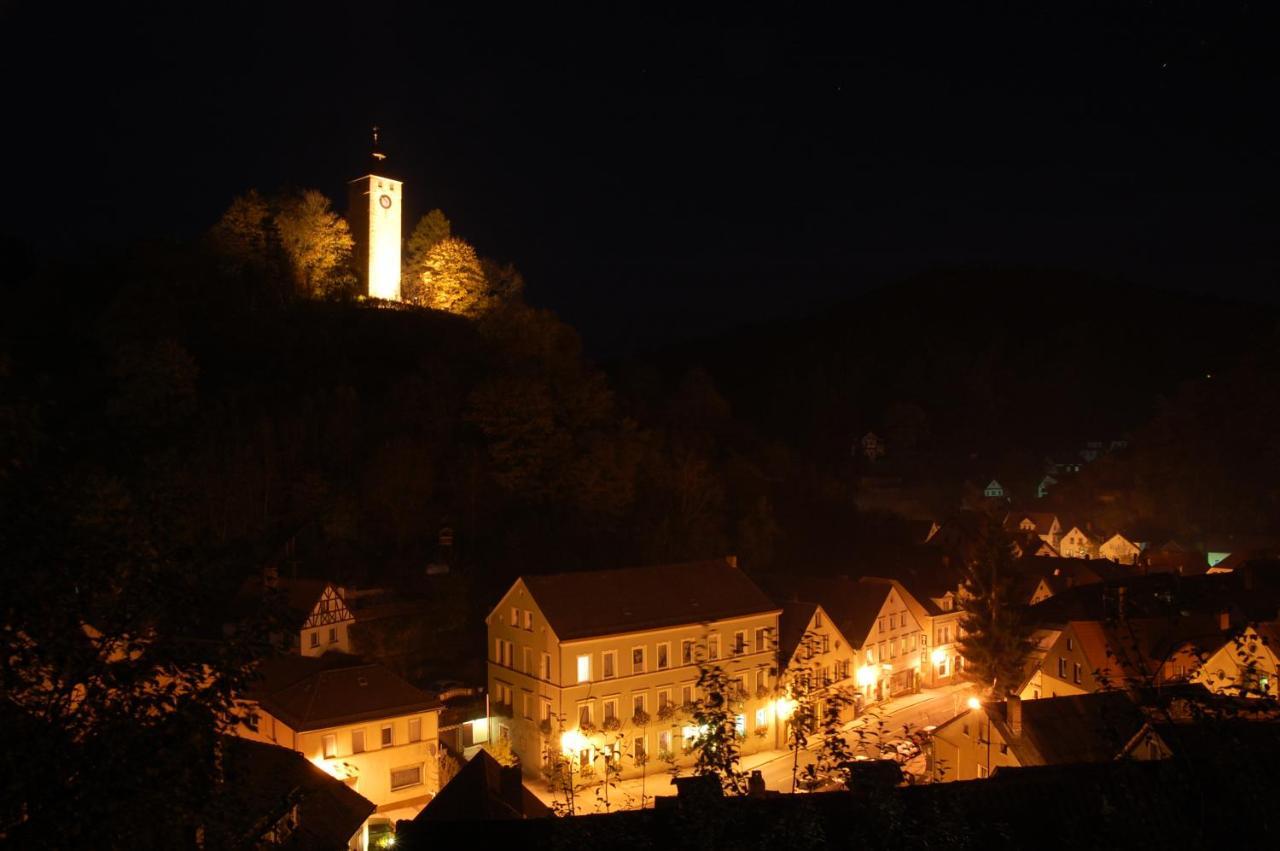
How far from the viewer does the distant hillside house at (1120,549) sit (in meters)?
51.5

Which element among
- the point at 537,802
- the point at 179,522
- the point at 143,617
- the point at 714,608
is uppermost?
the point at 714,608

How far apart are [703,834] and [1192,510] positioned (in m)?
62.8

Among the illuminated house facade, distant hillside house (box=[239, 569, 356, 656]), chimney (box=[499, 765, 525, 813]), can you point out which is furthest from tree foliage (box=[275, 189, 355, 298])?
chimney (box=[499, 765, 525, 813])

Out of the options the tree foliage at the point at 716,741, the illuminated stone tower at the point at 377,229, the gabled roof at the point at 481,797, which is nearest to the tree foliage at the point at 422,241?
the illuminated stone tower at the point at 377,229

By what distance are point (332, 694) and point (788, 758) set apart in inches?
473

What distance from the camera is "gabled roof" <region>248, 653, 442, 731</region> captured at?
19938 mm

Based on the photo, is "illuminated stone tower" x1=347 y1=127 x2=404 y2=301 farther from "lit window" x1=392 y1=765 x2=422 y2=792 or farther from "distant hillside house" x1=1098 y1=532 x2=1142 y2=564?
"distant hillside house" x1=1098 y1=532 x2=1142 y2=564

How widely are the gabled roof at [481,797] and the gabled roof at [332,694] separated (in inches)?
202

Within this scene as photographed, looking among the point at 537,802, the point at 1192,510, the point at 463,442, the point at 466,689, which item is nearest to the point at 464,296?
the point at 463,442

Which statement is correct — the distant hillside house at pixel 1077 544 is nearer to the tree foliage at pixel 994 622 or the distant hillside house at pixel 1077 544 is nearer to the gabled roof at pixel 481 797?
the tree foliage at pixel 994 622

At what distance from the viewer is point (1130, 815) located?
16.0 feet

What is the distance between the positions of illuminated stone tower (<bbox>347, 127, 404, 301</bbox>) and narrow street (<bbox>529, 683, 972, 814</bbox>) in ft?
99.8

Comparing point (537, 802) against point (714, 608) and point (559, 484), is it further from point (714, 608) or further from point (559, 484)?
point (559, 484)

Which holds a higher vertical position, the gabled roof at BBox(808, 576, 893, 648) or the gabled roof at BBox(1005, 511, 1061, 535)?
the gabled roof at BBox(1005, 511, 1061, 535)
